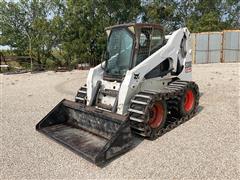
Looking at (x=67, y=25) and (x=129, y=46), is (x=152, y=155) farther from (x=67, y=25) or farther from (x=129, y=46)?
(x=67, y=25)

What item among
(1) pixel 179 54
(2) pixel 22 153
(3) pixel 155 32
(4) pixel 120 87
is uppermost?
(3) pixel 155 32

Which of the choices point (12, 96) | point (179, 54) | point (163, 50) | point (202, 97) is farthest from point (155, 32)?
point (12, 96)

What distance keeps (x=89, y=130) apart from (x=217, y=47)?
61.7 ft

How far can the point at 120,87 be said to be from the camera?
197 inches

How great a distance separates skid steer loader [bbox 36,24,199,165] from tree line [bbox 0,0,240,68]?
16876 millimetres

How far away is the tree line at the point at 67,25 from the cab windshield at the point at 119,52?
16849mm

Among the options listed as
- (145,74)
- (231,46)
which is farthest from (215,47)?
(145,74)

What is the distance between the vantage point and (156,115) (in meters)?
5.17

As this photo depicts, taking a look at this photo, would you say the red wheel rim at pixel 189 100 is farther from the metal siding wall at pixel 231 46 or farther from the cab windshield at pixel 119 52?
the metal siding wall at pixel 231 46

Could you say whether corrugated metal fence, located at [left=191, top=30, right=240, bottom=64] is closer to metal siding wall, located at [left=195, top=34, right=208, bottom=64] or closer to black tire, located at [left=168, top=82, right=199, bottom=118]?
metal siding wall, located at [left=195, top=34, right=208, bottom=64]

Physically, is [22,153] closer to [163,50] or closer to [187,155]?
[187,155]

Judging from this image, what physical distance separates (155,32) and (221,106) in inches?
111

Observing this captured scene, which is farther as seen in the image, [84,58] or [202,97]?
[84,58]

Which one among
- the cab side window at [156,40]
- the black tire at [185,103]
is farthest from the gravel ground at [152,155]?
the cab side window at [156,40]
